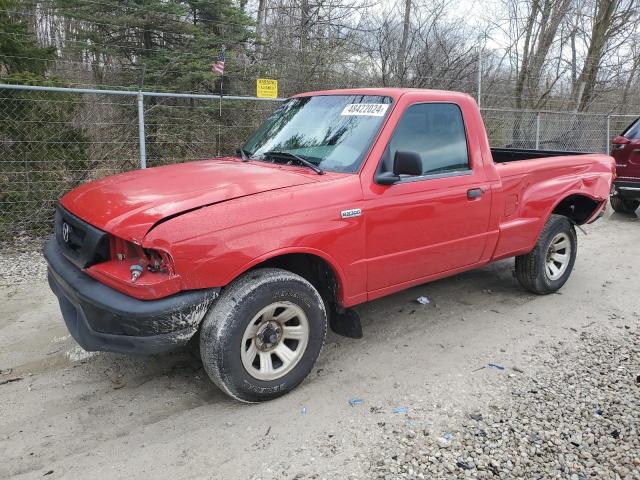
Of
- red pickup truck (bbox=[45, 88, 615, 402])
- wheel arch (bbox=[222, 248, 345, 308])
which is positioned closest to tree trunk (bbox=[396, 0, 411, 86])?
red pickup truck (bbox=[45, 88, 615, 402])

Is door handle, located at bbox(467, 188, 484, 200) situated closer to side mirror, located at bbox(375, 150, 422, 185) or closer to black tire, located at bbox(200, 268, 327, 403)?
side mirror, located at bbox(375, 150, 422, 185)

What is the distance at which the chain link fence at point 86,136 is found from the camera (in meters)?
6.68

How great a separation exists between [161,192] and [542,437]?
262cm

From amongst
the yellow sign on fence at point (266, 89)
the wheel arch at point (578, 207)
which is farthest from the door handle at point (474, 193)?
the yellow sign on fence at point (266, 89)

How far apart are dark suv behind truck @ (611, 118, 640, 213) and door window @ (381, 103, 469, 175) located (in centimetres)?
551

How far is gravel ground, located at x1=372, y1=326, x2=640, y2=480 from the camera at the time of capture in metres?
2.65

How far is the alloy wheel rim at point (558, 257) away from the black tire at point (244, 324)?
300 cm

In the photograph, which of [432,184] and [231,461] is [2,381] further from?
[432,184]

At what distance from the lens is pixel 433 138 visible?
4020mm

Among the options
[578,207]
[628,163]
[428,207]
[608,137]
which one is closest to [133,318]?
[428,207]

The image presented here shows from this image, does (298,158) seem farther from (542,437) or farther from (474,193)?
(542,437)

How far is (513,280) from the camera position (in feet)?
18.6

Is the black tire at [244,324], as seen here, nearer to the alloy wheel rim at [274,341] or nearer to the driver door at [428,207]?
the alloy wheel rim at [274,341]

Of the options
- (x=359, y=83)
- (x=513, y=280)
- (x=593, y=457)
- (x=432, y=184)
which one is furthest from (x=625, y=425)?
(x=359, y=83)
